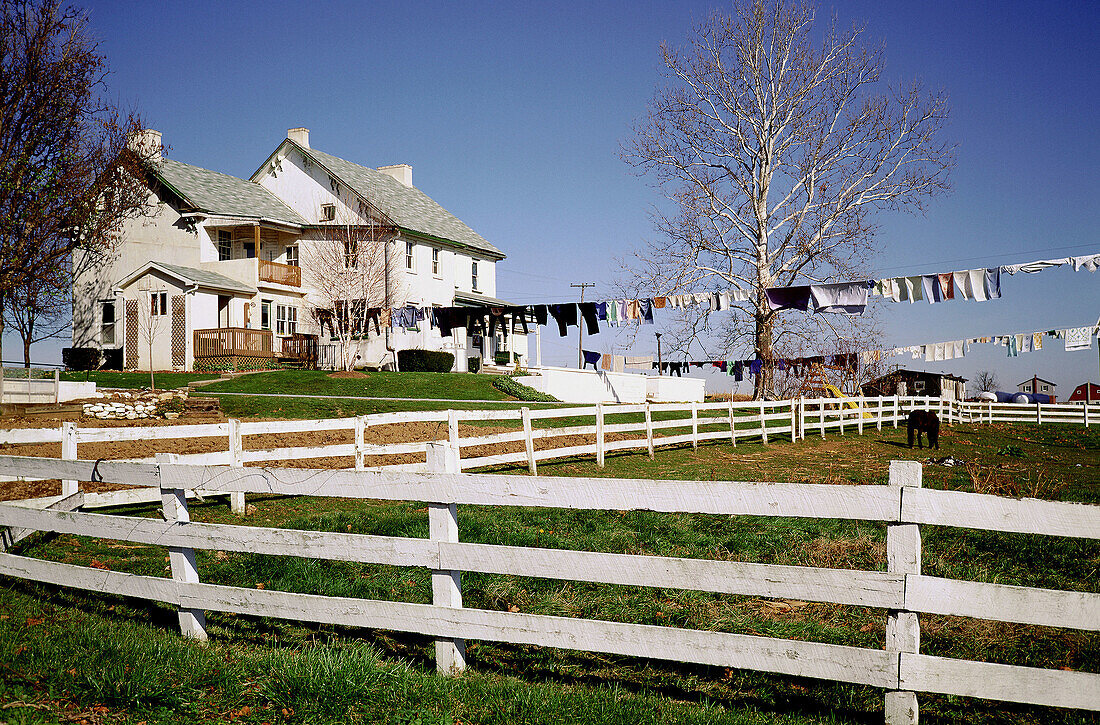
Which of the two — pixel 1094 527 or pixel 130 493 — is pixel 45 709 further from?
pixel 130 493

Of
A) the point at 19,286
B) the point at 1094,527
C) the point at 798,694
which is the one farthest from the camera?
the point at 19,286

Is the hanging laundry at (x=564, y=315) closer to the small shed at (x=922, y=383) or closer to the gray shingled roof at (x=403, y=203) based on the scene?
the gray shingled roof at (x=403, y=203)

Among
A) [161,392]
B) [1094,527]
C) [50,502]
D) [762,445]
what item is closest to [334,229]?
[161,392]

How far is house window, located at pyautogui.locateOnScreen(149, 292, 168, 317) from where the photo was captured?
108 feet

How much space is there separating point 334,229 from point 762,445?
24.1 meters

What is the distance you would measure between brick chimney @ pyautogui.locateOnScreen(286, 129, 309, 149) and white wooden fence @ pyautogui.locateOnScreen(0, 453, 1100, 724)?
37.7 metres

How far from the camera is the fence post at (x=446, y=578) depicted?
4496 millimetres

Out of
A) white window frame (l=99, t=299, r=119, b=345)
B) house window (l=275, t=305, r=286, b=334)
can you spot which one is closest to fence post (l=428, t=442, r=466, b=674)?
house window (l=275, t=305, r=286, b=334)

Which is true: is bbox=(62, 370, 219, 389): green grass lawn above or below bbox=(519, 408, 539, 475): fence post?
above

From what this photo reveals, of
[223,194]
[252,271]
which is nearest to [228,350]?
[252,271]

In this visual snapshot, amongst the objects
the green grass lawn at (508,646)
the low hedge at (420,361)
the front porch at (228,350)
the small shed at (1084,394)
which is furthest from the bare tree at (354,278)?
the small shed at (1084,394)

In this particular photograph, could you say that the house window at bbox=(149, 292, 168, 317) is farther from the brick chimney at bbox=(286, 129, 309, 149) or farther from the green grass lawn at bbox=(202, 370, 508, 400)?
the brick chimney at bbox=(286, 129, 309, 149)

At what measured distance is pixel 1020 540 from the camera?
296 inches

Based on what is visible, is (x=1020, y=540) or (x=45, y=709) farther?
(x=1020, y=540)
